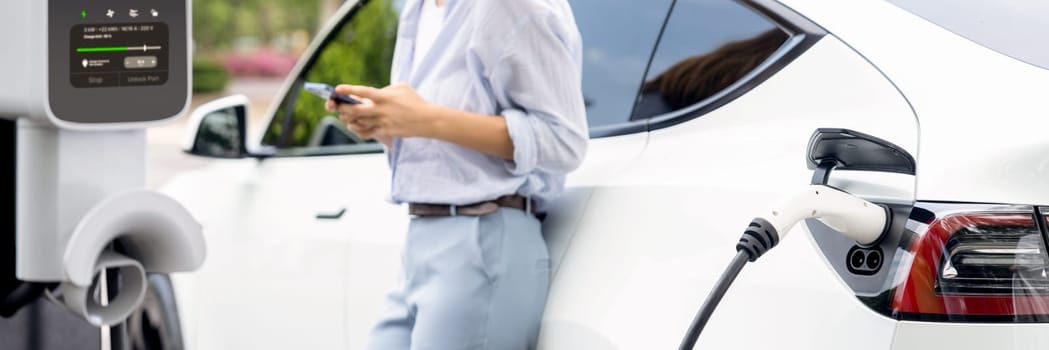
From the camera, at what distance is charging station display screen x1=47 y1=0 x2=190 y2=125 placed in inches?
70.2

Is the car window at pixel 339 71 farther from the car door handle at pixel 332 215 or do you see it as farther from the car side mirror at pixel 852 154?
the car side mirror at pixel 852 154

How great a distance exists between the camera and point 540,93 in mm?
2262

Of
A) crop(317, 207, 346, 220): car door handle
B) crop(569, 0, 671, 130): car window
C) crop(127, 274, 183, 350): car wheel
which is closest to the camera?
crop(569, 0, 671, 130): car window

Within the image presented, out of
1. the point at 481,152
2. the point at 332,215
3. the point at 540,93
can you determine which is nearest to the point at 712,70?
the point at 540,93

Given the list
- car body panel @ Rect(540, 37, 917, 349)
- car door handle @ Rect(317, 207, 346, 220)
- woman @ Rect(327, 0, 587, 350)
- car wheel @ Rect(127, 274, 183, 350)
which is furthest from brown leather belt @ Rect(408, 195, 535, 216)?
car wheel @ Rect(127, 274, 183, 350)

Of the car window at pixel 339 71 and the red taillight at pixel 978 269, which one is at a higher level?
the red taillight at pixel 978 269

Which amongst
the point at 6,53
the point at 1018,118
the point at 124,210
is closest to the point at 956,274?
the point at 1018,118

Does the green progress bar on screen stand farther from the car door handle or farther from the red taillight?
the car door handle

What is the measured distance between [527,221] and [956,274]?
84 cm

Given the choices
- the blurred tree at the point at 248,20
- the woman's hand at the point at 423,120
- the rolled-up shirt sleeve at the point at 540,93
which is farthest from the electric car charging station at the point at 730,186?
the blurred tree at the point at 248,20

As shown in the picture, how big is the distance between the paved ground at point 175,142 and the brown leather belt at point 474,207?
387 cm

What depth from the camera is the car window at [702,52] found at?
224 centimetres

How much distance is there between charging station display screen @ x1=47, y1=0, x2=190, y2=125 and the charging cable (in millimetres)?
797

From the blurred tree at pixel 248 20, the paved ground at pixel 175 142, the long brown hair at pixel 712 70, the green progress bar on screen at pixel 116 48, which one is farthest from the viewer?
the blurred tree at pixel 248 20
